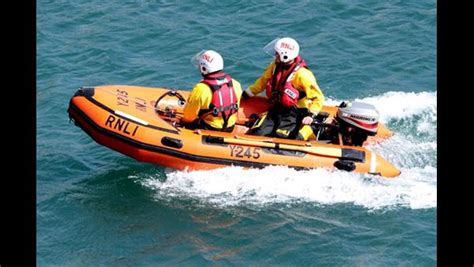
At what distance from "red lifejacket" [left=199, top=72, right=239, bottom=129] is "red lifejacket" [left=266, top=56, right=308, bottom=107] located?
52cm

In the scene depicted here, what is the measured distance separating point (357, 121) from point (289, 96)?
82cm

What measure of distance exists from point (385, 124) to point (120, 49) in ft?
15.4

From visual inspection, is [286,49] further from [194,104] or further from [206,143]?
[206,143]

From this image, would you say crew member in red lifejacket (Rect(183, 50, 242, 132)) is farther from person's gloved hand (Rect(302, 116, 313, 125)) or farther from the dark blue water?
person's gloved hand (Rect(302, 116, 313, 125))

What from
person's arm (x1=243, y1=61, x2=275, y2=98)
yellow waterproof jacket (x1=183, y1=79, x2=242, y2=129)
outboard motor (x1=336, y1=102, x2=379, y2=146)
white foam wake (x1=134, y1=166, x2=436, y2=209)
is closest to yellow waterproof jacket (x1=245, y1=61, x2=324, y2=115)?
outboard motor (x1=336, y1=102, x2=379, y2=146)

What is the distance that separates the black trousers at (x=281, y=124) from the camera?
32.4ft

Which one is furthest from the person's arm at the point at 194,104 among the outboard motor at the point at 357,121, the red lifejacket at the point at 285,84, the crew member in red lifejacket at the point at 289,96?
the outboard motor at the point at 357,121

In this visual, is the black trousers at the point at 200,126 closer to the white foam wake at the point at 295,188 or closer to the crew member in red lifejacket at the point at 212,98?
the crew member in red lifejacket at the point at 212,98

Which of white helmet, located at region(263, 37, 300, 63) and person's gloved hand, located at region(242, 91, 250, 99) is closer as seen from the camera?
white helmet, located at region(263, 37, 300, 63)

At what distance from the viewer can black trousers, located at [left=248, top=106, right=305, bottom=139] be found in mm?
9867

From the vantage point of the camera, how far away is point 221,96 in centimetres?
955

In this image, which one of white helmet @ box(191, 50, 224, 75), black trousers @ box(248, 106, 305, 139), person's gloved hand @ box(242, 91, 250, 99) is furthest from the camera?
person's gloved hand @ box(242, 91, 250, 99)
